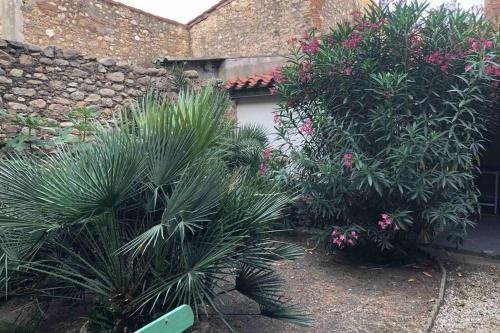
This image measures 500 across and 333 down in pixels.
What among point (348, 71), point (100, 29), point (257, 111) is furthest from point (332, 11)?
point (348, 71)

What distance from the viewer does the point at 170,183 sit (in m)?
2.91

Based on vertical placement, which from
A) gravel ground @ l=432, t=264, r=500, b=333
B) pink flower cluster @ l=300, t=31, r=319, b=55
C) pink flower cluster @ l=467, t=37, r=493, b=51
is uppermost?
pink flower cluster @ l=300, t=31, r=319, b=55

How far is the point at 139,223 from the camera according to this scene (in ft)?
9.78

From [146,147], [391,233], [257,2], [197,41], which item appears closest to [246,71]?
[257,2]

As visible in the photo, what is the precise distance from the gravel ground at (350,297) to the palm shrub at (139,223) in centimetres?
50

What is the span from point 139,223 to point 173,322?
123cm

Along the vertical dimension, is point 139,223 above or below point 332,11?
below

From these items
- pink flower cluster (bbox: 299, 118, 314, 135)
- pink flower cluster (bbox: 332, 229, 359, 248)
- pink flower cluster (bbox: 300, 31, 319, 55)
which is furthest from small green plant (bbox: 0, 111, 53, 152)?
pink flower cluster (bbox: 332, 229, 359, 248)

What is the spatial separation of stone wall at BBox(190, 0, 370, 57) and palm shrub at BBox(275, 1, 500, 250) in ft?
14.9

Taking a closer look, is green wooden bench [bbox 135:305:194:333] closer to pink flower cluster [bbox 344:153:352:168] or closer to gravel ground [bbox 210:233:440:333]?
gravel ground [bbox 210:233:440:333]

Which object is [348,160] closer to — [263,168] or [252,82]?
[263,168]

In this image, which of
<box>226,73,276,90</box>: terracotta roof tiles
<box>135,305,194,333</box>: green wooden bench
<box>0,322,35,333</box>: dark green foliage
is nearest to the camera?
<box>135,305,194,333</box>: green wooden bench

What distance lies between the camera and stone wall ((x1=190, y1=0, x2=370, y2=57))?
9.48 metres

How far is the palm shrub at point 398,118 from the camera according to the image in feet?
14.3
